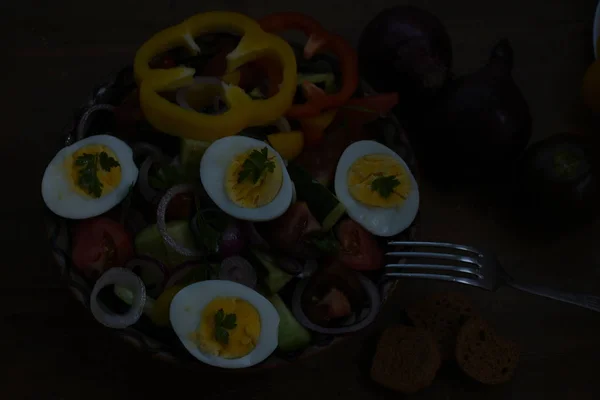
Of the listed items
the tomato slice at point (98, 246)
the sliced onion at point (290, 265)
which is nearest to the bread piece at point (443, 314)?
the sliced onion at point (290, 265)

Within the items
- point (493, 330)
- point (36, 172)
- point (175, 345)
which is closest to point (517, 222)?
point (493, 330)

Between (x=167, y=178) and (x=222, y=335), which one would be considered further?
(x=167, y=178)

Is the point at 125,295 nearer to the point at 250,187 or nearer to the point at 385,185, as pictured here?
the point at 250,187

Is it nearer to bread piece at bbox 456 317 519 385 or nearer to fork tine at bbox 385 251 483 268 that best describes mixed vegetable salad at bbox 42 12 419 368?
fork tine at bbox 385 251 483 268

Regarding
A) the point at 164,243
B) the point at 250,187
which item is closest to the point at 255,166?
the point at 250,187

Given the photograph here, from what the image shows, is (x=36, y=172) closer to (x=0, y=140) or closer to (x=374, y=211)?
(x=0, y=140)
